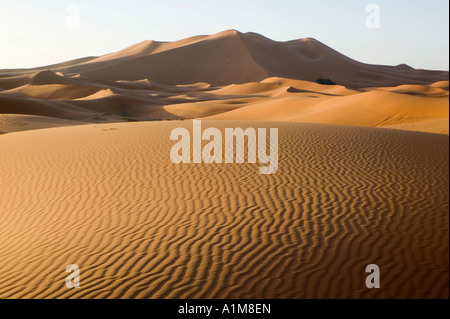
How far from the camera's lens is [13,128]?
19.8 meters

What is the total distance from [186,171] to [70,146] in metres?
4.50

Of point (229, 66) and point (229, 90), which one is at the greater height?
point (229, 66)

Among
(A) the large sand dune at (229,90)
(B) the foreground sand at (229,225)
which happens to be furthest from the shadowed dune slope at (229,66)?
(B) the foreground sand at (229,225)

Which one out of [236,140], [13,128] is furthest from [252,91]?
[236,140]

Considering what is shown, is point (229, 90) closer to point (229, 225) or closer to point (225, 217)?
point (225, 217)

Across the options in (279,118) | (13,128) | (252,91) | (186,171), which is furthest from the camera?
(252,91)

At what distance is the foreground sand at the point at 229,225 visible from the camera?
4785 millimetres

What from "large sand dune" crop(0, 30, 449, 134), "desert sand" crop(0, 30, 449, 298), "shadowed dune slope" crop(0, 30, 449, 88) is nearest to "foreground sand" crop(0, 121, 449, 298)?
"desert sand" crop(0, 30, 449, 298)

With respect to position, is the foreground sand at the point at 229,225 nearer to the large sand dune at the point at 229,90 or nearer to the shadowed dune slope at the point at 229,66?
the large sand dune at the point at 229,90

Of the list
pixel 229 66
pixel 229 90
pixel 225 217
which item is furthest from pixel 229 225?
pixel 229 66

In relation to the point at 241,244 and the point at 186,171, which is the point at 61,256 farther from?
the point at 186,171

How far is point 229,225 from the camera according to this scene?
241 inches

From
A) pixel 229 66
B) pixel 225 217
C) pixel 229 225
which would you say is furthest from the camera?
pixel 229 66
